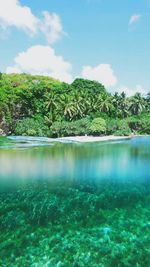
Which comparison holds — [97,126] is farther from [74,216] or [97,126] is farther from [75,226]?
[75,226]

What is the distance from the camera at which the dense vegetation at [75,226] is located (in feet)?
33.7

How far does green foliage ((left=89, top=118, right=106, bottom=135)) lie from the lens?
64.9 metres

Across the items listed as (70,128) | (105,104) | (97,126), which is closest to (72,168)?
(70,128)

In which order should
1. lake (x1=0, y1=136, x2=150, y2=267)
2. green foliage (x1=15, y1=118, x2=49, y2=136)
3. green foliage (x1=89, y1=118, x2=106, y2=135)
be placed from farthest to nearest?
1. green foliage (x1=89, y1=118, x2=106, y2=135)
2. green foliage (x1=15, y1=118, x2=49, y2=136)
3. lake (x1=0, y1=136, x2=150, y2=267)

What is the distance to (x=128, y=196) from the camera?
719 inches

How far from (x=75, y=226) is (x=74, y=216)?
1224 millimetres

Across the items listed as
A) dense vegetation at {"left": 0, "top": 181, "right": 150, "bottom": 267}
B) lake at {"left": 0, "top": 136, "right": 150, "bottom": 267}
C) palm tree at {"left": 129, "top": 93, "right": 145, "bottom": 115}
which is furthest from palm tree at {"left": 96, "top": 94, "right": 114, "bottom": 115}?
dense vegetation at {"left": 0, "top": 181, "right": 150, "bottom": 267}

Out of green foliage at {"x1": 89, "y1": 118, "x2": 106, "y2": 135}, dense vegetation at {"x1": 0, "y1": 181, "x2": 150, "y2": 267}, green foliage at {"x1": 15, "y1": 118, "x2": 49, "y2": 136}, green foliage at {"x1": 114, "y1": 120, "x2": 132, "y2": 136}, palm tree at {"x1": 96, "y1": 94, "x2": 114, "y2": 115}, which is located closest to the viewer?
dense vegetation at {"x1": 0, "y1": 181, "x2": 150, "y2": 267}

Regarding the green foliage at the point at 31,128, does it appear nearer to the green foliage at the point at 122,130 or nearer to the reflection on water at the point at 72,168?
the green foliage at the point at 122,130

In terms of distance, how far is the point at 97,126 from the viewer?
6519 cm

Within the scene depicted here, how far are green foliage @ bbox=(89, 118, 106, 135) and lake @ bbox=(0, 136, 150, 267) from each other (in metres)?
37.8

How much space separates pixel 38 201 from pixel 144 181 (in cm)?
862

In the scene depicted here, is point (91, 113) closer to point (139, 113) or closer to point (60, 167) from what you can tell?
point (139, 113)

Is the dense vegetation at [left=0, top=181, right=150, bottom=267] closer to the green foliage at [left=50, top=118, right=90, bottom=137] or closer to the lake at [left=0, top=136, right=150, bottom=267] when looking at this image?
the lake at [left=0, top=136, right=150, bottom=267]
